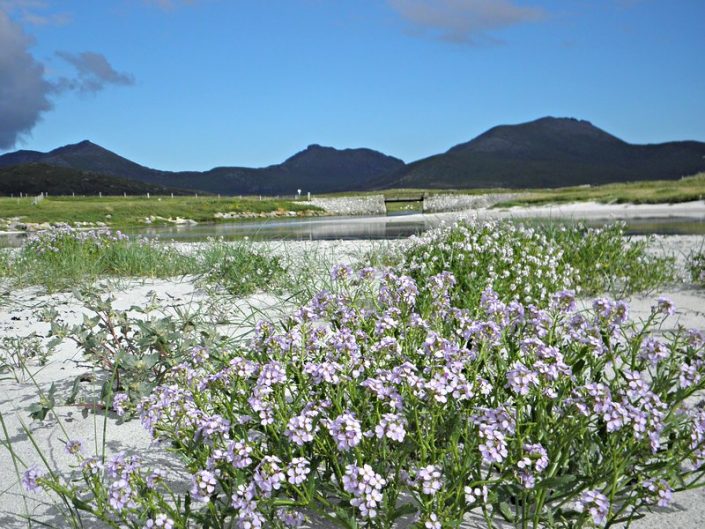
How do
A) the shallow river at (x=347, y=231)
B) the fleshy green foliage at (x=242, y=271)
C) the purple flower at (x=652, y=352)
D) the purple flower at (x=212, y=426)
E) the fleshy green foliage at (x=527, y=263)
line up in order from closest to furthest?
the purple flower at (x=212, y=426), the purple flower at (x=652, y=352), the fleshy green foliage at (x=527, y=263), the fleshy green foliage at (x=242, y=271), the shallow river at (x=347, y=231)

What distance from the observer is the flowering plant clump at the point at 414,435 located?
7.17 ft

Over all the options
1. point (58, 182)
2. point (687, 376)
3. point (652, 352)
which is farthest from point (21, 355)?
point (58, 182)

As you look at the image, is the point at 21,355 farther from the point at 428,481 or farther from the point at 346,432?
the point at 428,481

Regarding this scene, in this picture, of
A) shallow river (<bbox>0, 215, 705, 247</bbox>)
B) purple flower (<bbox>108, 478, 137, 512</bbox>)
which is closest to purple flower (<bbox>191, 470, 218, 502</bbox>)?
purple flower (<bbox>108, 478, 137, 512</bbox>)

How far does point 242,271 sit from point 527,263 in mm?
4318

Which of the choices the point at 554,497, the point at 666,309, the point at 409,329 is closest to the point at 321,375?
the point at 409,329

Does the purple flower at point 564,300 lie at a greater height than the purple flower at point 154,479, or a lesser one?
greater

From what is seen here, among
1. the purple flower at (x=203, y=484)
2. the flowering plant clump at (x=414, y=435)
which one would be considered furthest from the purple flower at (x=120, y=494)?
the purple flower at (x=203, y=484)

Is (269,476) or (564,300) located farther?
(564,300)

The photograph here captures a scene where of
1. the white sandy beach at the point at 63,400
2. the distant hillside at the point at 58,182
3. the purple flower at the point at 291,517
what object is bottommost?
the white sandy beach at the point at 63,400

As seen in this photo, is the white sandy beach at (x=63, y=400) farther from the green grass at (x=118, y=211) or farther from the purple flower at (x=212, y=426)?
the green grass at (x=118, y=211)

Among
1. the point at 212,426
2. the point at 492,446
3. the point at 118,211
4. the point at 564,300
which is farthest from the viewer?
Answer: the point at 118,211

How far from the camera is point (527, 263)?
7164mm

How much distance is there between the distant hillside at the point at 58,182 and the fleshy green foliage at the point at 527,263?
169421 mm
